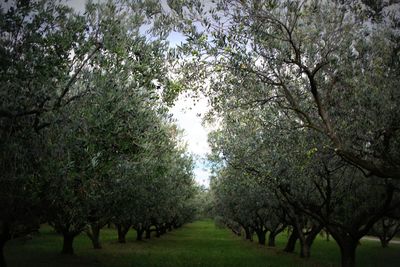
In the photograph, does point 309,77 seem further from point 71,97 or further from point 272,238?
point 272,238

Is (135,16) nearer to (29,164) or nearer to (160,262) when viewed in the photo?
(29,164)

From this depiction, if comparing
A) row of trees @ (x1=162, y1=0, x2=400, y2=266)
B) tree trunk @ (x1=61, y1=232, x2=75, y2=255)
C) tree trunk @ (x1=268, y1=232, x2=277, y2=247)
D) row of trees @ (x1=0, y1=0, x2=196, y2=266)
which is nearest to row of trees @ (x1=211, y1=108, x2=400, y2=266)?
row of trees @ (x1=162, y1=0, x2=400, y2=266)

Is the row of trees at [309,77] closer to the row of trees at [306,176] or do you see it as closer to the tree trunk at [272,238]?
the row of trees at [306,176]

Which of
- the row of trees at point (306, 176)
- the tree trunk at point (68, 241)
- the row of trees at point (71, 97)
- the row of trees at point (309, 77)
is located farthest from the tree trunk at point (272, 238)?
the row of trees at point (71, 97)

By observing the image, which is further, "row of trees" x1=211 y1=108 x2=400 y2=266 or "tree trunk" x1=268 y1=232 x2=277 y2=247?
"tree trunk" x1=268 y1=232 x2=277 y2=247

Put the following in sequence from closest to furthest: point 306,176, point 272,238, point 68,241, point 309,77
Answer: point 309,77 → point 306,176 → point 68,241 → point 272,238

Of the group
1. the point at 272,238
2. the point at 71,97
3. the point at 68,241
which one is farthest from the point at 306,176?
the point at 272,238

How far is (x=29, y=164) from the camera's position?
10758mm

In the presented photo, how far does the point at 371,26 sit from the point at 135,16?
970cm

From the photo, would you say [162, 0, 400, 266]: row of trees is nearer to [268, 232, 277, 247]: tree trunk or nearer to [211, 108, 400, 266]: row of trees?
[211, 108, 400, 266]: row of trees

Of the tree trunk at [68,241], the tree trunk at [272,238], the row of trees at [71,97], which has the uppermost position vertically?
the row of trees at [71,97]

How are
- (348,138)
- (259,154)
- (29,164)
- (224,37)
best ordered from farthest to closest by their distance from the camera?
1. (259,154)
2. (348,138)
3. (224,37)
4. (29,164)

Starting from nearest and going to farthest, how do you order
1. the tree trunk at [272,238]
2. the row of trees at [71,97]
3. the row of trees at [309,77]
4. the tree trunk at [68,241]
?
the row of trees at [71,97] → the row of trees at [309,77] → the tree trunk at [68,241] → the tree trunk at [272,238]

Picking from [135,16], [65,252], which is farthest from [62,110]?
[65,252]
